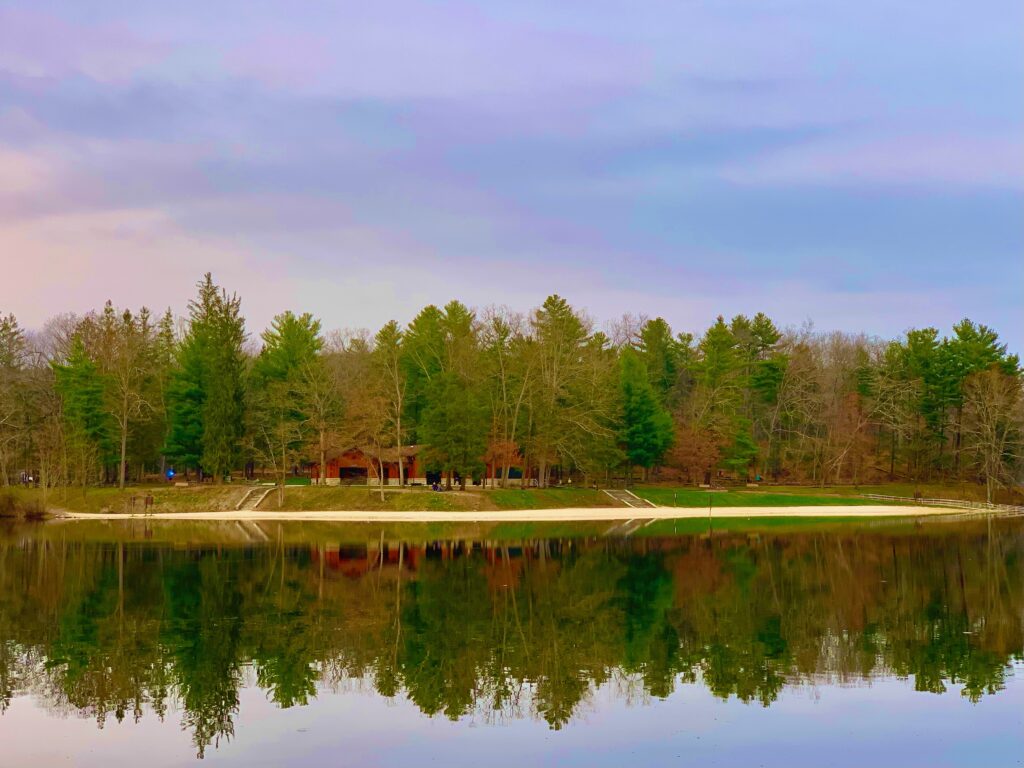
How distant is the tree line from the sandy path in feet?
18.7

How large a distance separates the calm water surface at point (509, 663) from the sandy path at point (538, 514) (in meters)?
24.2

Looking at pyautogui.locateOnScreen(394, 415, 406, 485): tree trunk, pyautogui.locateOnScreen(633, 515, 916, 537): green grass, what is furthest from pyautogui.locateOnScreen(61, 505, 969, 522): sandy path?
pyautogui.locateOnScreen(394, 415, 406, 485): tree trunk

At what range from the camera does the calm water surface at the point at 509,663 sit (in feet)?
50.9

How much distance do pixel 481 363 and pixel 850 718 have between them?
60.5m

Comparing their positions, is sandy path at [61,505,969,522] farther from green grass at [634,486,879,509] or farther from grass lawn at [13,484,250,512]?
green grass at [634,486,879,509]

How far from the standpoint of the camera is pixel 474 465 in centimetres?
6981

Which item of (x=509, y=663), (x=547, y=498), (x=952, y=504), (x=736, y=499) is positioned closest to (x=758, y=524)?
(x=736, y=499)

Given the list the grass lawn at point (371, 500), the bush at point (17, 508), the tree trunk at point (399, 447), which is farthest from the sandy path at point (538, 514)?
the tree trunk at point (399, 447)

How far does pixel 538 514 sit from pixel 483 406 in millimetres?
11010

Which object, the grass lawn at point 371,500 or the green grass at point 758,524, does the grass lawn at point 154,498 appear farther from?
the green grass at point 758,524

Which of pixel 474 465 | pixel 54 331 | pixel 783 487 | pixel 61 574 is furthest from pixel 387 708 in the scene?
pixel 54 331

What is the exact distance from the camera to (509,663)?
813 inches

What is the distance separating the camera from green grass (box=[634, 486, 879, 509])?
76000mm

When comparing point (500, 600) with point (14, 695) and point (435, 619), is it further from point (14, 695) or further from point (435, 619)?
point (14, 695)
